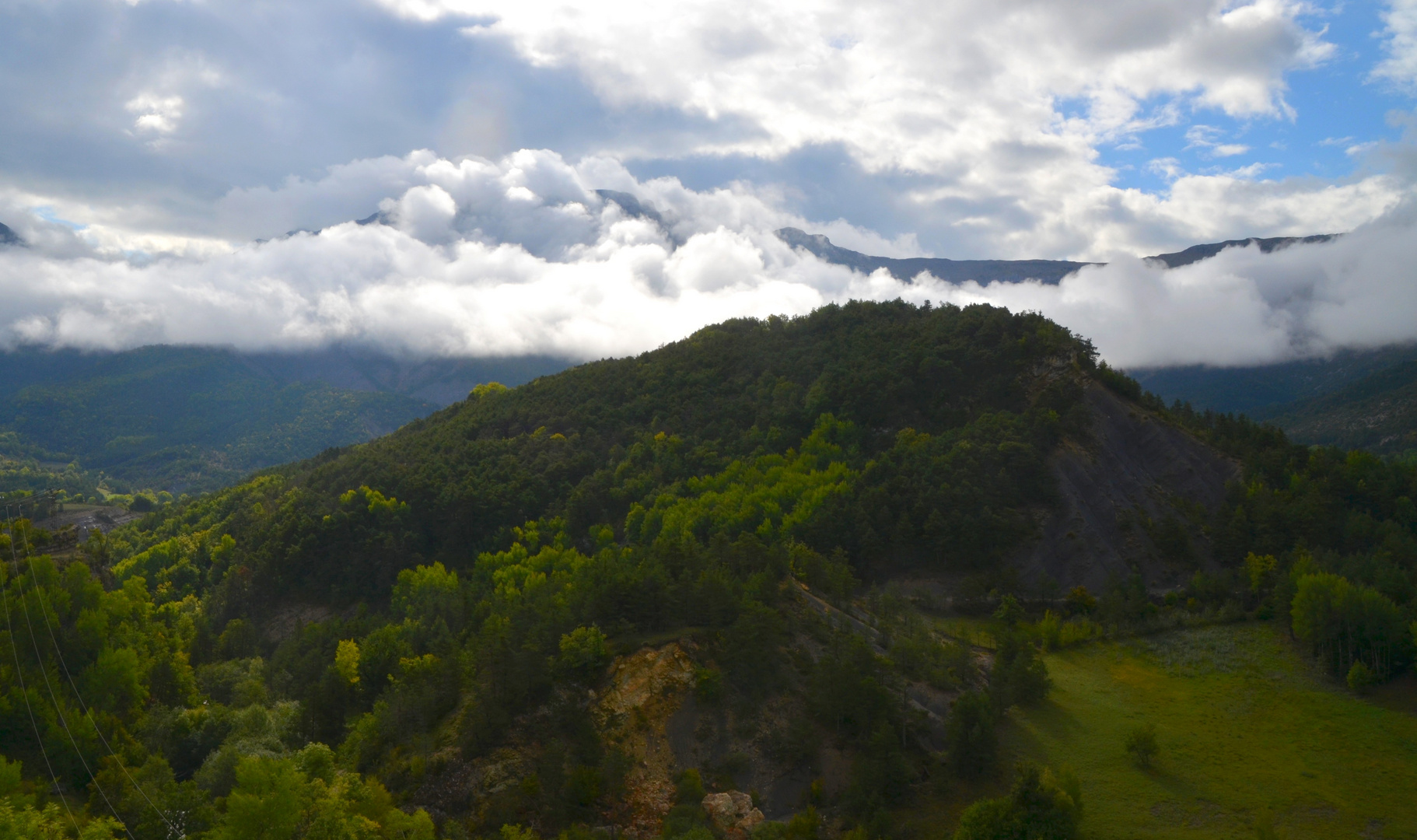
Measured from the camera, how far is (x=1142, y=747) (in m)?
42.8

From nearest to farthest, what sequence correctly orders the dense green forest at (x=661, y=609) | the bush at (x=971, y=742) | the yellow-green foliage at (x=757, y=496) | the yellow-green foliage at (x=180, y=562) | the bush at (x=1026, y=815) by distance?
the bush at (x=1026, y=815) < the dense green forest at (x=661, y=609) < the bush at (x=971, y=742) < the yellow-green foliage at (x=757, y=496) < the yellow-green foliage at (x=180, y=562)

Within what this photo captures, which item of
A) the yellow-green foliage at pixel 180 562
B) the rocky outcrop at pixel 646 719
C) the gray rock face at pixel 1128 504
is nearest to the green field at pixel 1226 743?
the gray rock face at pixel 1128 504

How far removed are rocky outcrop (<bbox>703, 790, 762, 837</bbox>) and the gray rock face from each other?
41463 millimetres

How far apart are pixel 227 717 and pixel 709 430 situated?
216 ft

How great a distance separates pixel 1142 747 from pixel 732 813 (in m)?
21.5

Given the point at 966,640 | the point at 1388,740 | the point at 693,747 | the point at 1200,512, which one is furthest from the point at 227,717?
the point at 1200,512

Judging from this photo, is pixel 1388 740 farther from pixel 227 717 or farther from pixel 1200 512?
pixel 227 717

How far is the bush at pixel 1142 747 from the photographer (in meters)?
42.8

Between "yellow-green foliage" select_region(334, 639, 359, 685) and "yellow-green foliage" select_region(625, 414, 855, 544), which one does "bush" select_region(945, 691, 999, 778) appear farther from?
"yellow-green foliage" select_region(334, 639, 359, 685)

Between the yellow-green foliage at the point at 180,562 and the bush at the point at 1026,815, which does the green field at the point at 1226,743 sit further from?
the yellow-green foliage at the point at 180,562

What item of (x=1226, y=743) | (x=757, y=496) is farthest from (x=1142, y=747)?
(x=757, y=496)

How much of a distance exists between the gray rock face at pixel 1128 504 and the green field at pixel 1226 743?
42.0 ft

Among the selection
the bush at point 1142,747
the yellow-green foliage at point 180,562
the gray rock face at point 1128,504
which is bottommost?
the yellow-green foliage at point 180,562

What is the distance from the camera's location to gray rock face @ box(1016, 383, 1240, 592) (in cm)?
7319
